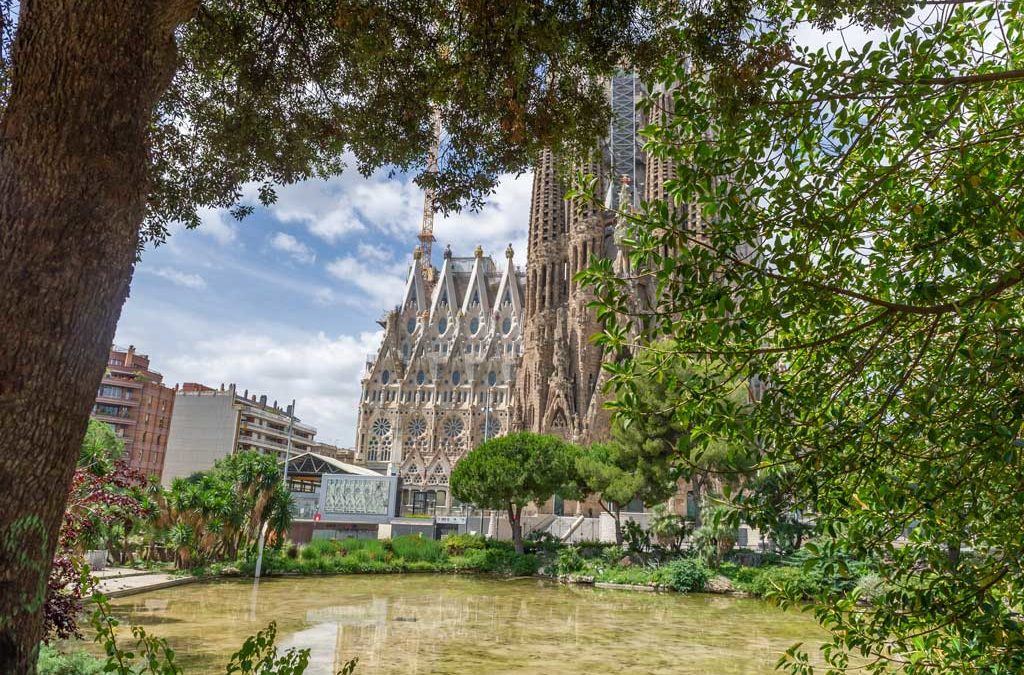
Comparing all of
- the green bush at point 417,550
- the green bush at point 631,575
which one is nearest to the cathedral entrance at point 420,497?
the green bush at point 417,550

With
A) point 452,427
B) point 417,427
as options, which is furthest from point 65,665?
point 417,427

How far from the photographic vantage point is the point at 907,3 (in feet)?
12.4

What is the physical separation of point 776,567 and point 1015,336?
→ 2450 cm

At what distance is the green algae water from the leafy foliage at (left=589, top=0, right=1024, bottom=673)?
878 cm

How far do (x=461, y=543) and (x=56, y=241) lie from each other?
2906 cm

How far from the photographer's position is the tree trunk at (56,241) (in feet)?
10.3

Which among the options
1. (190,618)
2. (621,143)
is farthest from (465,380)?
(190,618)

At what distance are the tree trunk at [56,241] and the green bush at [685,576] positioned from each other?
77.7ft

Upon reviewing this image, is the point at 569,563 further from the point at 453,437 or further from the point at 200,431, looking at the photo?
the point at 200,431

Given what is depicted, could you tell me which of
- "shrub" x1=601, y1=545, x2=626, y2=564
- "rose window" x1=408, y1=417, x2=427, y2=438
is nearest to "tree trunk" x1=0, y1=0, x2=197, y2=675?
"shrub" x1=601, y1=545, x2=626, y2=564

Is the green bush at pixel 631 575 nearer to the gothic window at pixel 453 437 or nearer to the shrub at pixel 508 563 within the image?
the shrub at pixel 508 563

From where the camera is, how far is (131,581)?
766 inches

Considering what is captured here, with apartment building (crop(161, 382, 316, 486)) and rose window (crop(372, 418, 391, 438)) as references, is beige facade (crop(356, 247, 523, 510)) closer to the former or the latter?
rose window (crop(372, 418, 391, 438))

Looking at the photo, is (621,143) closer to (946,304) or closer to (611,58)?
(611,58)
